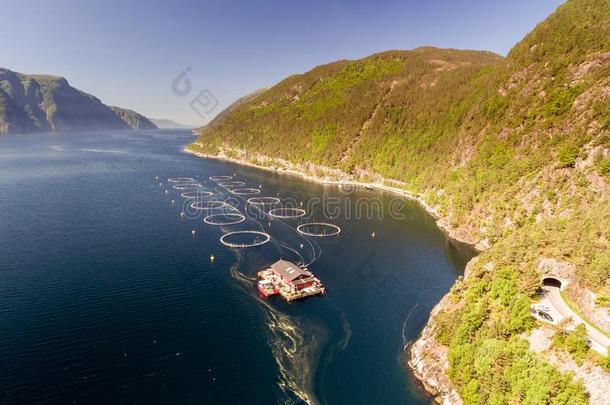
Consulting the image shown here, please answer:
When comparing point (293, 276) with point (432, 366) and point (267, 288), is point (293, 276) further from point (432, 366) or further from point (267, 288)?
point (432, 366)

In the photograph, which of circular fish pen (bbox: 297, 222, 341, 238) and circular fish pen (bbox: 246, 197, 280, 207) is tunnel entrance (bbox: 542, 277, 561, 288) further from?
circular fish pen (bbox: 246, 197, 280, 207)

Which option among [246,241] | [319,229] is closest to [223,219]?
[246,241]

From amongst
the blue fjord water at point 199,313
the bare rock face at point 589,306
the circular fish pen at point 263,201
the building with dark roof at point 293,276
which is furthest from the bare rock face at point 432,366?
the circular fish pen at point 263,201

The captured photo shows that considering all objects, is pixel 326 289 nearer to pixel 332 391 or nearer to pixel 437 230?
pixel 332 391

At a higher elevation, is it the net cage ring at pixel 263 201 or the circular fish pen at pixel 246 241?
the net cage ring at pixel 263 201

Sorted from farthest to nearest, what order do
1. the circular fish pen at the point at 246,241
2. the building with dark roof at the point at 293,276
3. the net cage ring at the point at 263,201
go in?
the net cage ring at the point at 263,201, the circular fish pen at the point at 246,241, the building with dark roof at the point at 293,276

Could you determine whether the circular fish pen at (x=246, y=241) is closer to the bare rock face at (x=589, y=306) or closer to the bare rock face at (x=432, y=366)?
the bare rock face at (x=432, y=366)

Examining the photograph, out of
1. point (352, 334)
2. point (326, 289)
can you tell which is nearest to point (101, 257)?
point (326, 289)

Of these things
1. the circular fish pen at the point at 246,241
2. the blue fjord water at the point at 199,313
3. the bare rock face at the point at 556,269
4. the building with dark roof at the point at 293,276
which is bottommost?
the blue fjord water at the point at 199,313
